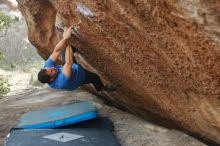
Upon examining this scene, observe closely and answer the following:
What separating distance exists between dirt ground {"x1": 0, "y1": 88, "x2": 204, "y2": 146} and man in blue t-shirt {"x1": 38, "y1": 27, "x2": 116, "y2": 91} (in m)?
0.99

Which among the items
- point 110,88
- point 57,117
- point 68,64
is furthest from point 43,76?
point 110,88

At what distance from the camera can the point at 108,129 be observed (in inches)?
228

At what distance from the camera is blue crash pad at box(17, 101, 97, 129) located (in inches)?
228

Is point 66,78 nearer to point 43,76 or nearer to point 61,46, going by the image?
point 43,76

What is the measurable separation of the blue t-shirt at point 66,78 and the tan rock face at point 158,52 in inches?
17.0

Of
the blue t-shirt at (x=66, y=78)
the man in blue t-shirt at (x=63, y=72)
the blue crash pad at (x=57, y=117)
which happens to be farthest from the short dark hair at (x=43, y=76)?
the blue crash pad at (x=57, y=117)

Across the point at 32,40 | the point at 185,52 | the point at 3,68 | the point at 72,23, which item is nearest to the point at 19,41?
the point at 3,68

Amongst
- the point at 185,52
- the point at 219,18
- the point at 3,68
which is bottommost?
the point at 3,68

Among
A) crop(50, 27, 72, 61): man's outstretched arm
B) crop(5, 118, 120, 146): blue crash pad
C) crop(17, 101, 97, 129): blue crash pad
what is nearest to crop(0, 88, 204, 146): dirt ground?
crop(5, 118, 120, 146): blue crash pad

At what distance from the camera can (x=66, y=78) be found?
5684mm

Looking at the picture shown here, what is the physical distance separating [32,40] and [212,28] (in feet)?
22.5

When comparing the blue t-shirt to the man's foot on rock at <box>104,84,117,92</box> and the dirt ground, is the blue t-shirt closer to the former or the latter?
the man's foot on rock at <box>104,84,117,92</box>

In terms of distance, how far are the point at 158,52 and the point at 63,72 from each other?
1918 mm

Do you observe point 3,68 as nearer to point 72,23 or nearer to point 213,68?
point 72,23
